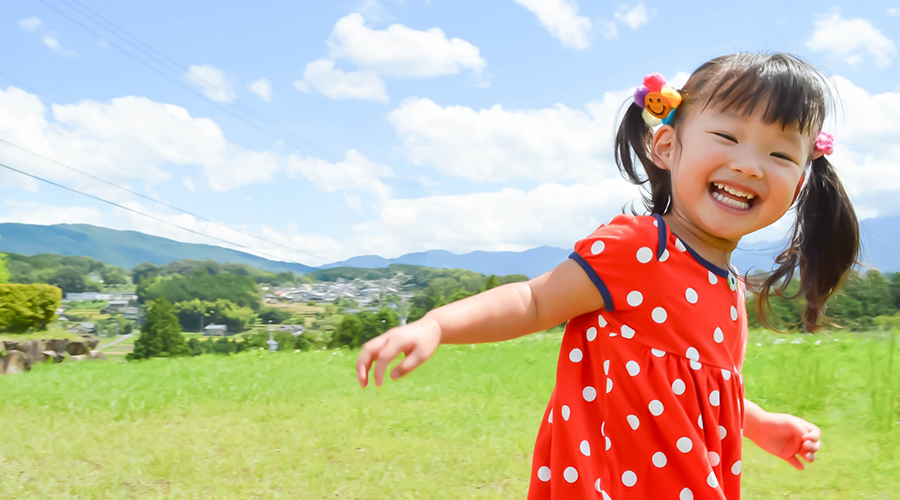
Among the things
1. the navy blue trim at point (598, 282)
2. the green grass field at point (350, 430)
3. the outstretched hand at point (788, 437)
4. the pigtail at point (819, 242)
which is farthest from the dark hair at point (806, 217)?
the green grass field at point (350, 430)

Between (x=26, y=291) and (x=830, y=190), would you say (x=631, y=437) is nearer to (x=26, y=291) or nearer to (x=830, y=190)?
(x=830, y=190)

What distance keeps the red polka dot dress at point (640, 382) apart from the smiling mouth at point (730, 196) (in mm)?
147

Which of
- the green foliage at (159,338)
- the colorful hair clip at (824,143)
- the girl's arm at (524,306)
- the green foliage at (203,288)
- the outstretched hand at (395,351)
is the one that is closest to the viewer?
the outstretched hand at (395,351)

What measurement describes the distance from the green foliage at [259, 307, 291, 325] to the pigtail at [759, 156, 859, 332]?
10728mm

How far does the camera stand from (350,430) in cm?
462

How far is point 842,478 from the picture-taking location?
374 cm

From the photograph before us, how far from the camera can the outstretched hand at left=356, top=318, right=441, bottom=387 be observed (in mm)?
1078

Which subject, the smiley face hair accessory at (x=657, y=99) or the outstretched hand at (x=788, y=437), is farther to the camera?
the outstretched hand at (x=788, y=437)

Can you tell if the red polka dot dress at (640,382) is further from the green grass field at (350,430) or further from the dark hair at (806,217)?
the green grass field at (350,430)

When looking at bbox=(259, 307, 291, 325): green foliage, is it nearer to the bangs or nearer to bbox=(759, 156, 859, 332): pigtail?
bbox=(759, 156, 859, 332): pigtail

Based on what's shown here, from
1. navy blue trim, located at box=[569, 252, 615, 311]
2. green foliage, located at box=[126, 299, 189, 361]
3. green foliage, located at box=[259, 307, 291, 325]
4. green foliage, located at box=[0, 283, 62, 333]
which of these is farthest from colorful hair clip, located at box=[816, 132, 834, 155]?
green foliage, located at box=[0, 283, 62, 333]

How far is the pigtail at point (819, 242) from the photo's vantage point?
1.84 metres

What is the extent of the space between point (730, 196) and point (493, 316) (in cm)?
61

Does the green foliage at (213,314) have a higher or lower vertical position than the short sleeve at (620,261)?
lower
